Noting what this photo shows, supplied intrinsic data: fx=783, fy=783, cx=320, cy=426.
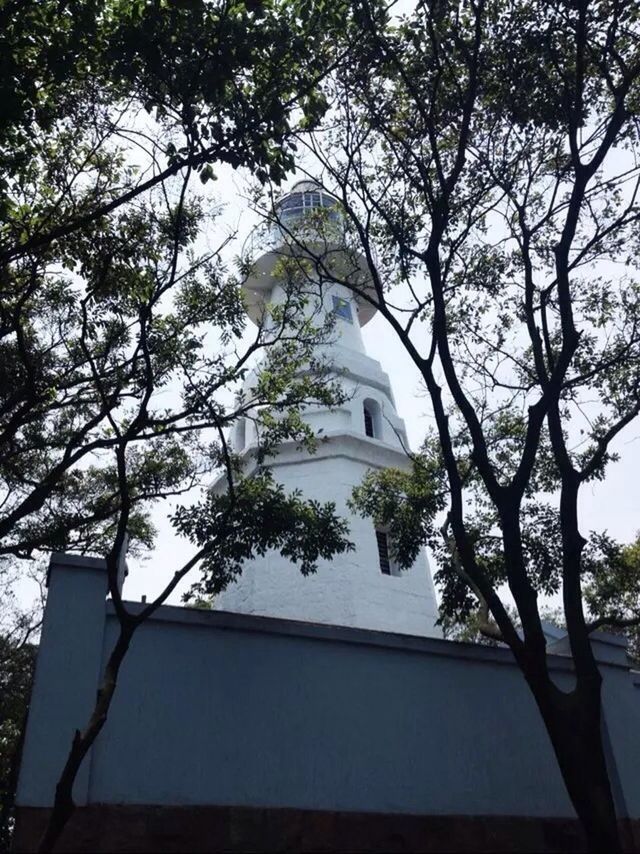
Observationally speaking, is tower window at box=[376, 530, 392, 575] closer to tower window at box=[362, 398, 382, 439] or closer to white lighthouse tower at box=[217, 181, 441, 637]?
white lighthouse tower at box=[217, 181, 441, 637]

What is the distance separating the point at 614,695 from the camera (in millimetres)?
8680

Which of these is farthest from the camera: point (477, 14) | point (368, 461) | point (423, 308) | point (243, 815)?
point (368, 461)

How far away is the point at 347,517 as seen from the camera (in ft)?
45.2

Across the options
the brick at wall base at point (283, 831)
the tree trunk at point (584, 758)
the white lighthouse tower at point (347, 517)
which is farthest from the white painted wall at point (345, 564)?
the tree trunk at point (584, 758)

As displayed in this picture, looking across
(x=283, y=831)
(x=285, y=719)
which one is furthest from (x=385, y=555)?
(x=283, y=831)

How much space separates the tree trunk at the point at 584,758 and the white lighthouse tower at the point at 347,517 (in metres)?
6.60

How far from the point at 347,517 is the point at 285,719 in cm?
712

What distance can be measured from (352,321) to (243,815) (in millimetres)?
13848

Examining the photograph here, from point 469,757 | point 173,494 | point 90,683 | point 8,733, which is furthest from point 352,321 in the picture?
point 90,683

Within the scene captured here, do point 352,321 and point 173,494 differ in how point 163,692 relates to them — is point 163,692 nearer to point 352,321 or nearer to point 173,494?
point 173,494

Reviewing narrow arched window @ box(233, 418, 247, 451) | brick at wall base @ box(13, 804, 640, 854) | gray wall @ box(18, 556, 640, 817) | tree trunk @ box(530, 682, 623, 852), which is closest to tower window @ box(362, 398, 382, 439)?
narrow arched window @ box(233, 418, 247, 451)

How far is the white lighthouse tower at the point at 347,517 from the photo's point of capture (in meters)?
12.8

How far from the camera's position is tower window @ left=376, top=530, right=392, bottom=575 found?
45.4 ft

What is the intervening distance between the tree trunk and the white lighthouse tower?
660cm
